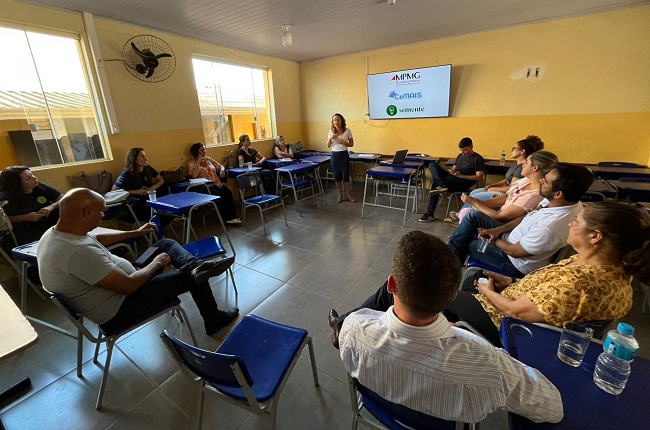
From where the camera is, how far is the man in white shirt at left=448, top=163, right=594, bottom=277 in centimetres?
171

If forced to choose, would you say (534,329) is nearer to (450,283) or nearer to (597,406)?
(597,406)

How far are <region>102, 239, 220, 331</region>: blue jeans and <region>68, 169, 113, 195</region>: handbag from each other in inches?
87.9

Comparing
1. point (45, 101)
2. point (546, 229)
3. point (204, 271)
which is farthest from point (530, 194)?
point (45, 101)

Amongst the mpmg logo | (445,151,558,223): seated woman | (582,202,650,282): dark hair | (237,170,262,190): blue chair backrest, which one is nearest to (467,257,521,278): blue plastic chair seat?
(445,151,558,223): seated woman

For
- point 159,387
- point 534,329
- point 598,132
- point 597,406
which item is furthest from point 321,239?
point 598,132

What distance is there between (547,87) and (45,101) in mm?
6909

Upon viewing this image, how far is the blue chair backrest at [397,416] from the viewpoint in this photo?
83cm

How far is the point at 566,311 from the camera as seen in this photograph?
3.45ft

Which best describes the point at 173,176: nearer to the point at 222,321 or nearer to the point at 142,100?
the point at 142,100

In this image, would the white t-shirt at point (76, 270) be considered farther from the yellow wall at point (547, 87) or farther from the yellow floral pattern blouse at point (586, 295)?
the yellow wall at point (547, 87)

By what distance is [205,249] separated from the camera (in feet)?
7.73

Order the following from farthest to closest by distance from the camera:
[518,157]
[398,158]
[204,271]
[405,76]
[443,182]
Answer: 1. [405,76]
2. [398,158]
3. [443,182]
4. [518,157]
5. [204,271]

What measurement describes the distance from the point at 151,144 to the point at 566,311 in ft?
15.9

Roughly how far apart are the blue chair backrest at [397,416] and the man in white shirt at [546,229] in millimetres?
1401
